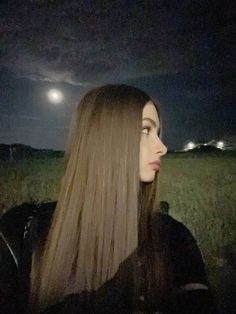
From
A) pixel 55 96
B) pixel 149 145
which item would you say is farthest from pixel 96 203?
pixel 55 96

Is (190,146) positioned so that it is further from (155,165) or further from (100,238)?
(100,238)

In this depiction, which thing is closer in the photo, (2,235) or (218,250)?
(2,235)

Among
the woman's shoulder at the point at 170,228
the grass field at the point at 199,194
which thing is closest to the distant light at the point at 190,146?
the grass field at the point at 199,194

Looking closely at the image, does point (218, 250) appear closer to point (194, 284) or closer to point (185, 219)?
point (185, 219)

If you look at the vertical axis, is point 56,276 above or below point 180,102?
below

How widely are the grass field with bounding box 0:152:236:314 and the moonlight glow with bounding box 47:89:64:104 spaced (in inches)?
9.1

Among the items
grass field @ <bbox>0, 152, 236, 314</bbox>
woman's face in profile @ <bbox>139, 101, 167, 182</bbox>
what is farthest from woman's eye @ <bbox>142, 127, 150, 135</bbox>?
grass field @ <bbox>0, 152, 236, 314</bbox>

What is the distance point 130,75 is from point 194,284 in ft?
2.69

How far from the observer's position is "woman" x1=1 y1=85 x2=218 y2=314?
0.69m

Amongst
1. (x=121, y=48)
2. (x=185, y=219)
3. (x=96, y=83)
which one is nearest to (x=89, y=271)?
(x=185, y=219)

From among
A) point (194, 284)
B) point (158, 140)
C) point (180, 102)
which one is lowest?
point (194, 284)

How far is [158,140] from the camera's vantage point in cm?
75

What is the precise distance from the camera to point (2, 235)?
691 mm

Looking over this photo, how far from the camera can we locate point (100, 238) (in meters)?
0.72
